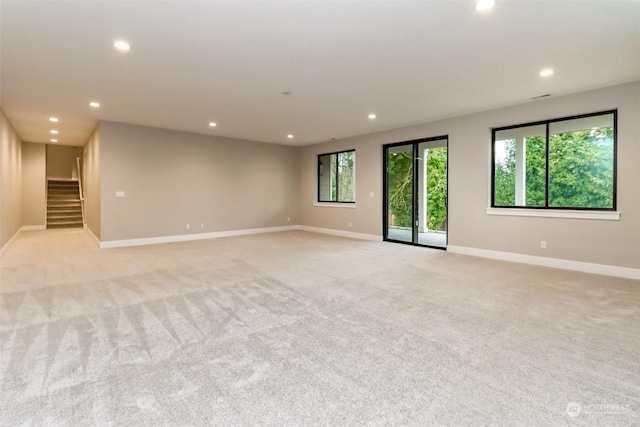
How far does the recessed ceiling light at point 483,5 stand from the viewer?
2594 mm

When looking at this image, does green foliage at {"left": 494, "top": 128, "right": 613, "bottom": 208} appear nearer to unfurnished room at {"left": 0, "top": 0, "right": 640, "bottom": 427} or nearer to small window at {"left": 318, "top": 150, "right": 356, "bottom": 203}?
unfurnished room at {"left": 0, "top": 0, "right": 640, "bottom": 427}

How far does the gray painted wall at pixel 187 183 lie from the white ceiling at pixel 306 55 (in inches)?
52.6

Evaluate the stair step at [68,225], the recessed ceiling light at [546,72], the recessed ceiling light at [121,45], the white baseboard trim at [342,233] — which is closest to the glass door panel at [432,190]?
the white baseboard trim at [342,233]

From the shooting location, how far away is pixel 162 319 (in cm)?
298

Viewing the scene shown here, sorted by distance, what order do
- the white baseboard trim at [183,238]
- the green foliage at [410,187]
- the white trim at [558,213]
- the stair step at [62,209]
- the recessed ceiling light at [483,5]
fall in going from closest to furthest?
1. the recessed ceiling light at [483,5]
2. the white trim at [558,213]
3. the white baseboard trim at [183,238]
4. the green foliage at [410,187]
5. the stair step at [62,209]

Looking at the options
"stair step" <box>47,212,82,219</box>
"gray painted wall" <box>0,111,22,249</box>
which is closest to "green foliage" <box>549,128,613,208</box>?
"gray painted wall" <box>0,111,22,249</box>

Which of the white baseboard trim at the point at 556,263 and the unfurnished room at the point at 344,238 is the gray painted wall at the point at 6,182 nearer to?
the unfurnished room at the point at 344,238

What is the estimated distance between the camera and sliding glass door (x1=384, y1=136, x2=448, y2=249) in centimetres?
710

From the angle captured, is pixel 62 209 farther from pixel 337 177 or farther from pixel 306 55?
pixel 306 55

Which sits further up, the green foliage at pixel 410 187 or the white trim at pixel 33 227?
the green foliage at pixel 410 187

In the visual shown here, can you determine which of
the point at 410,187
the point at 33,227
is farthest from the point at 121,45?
the point at 33,227

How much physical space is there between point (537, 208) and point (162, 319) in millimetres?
5734

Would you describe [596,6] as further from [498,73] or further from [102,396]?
[102,396]

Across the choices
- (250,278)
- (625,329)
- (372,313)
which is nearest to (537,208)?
(625,329)
